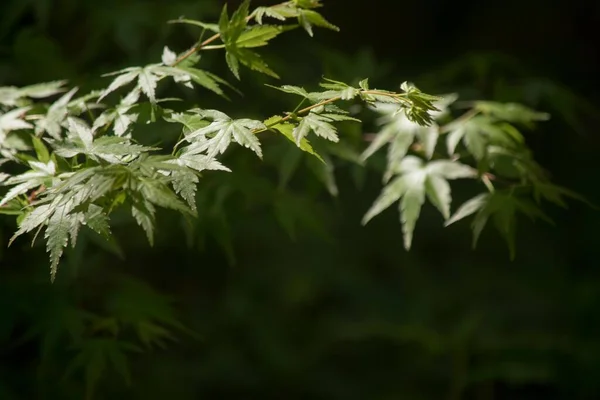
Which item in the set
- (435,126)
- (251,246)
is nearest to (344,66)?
(435,126)

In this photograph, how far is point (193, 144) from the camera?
1443 millimetres

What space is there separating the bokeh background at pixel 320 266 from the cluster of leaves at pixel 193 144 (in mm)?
186

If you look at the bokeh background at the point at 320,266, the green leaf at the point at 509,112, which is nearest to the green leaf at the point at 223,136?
the bokeh background at the point at 320,266

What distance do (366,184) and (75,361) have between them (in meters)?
2.57

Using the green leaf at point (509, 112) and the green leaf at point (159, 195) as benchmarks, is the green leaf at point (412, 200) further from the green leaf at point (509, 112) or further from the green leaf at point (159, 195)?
the green leaf at point (159, 195)

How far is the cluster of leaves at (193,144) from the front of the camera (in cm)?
133

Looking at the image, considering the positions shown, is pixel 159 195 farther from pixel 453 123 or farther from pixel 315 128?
pixel 453 123

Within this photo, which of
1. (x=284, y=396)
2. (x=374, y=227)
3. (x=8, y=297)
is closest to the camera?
(x=8, y=297)

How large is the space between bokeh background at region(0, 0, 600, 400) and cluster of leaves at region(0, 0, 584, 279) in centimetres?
19

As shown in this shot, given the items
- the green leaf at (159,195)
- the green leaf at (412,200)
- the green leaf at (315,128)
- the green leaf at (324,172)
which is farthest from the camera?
the green leaf at (324,172)

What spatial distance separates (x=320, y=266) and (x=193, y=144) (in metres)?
2.36

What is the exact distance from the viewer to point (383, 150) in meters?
2.44

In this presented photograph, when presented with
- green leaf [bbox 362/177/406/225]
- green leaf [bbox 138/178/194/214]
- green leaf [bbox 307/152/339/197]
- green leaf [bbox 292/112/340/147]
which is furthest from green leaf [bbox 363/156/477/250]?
green leaf [bbox 138/178/194/214]

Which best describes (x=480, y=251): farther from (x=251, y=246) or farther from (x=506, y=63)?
(x=506, y=63)
